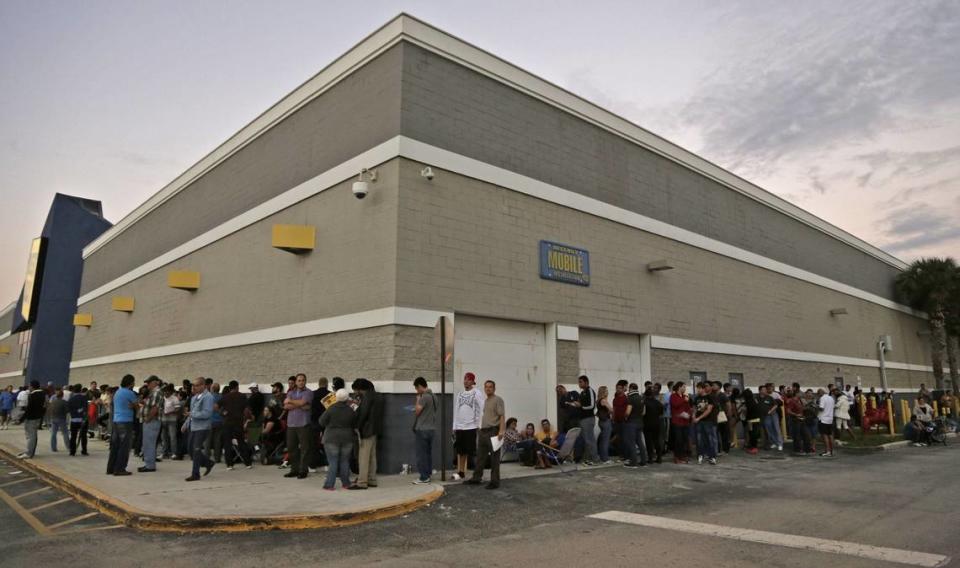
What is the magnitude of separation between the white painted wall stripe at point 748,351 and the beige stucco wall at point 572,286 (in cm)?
21

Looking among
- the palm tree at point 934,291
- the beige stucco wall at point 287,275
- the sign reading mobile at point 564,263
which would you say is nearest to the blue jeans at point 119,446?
the beige stucco wall at point 287,275

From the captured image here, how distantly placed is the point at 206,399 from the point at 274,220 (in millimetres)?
6303

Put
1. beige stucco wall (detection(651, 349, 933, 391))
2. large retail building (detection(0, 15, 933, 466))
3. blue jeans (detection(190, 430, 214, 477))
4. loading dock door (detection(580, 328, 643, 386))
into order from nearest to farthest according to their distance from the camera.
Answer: blue jeans (detection(190, 430, 214, 477)) < large retail building (detection(0, 15, 933, 466)) < loading dock door (detection(580, 328, 643, 386)) < beige stucco wall (detection(651, 349, 933, 391))

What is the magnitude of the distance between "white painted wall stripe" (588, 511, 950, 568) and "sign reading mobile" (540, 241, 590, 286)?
762 cm

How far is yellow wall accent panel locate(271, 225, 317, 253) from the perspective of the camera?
14.7m

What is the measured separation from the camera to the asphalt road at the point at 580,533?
21.2 ft

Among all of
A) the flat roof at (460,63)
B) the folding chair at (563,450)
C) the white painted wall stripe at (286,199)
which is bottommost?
the folding chair at (563,450)

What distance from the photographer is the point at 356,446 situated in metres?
11.6

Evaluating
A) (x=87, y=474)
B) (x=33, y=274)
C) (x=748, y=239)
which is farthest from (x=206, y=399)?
(x=33, y=274)

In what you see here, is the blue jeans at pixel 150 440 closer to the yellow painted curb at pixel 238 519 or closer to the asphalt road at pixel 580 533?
the asphalt road at pixel 580 533

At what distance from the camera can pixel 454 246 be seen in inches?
531

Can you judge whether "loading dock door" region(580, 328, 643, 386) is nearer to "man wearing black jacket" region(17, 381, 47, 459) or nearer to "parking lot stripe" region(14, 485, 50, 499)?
"parking lot stripe" region(14, 485, 50, 499)

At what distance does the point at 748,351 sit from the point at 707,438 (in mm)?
8794

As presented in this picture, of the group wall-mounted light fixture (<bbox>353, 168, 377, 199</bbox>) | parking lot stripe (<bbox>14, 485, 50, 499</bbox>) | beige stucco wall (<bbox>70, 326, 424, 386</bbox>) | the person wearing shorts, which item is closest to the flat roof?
wall-mounted light fixture (<bbox>353, 168, 377, 199</bbox>)
